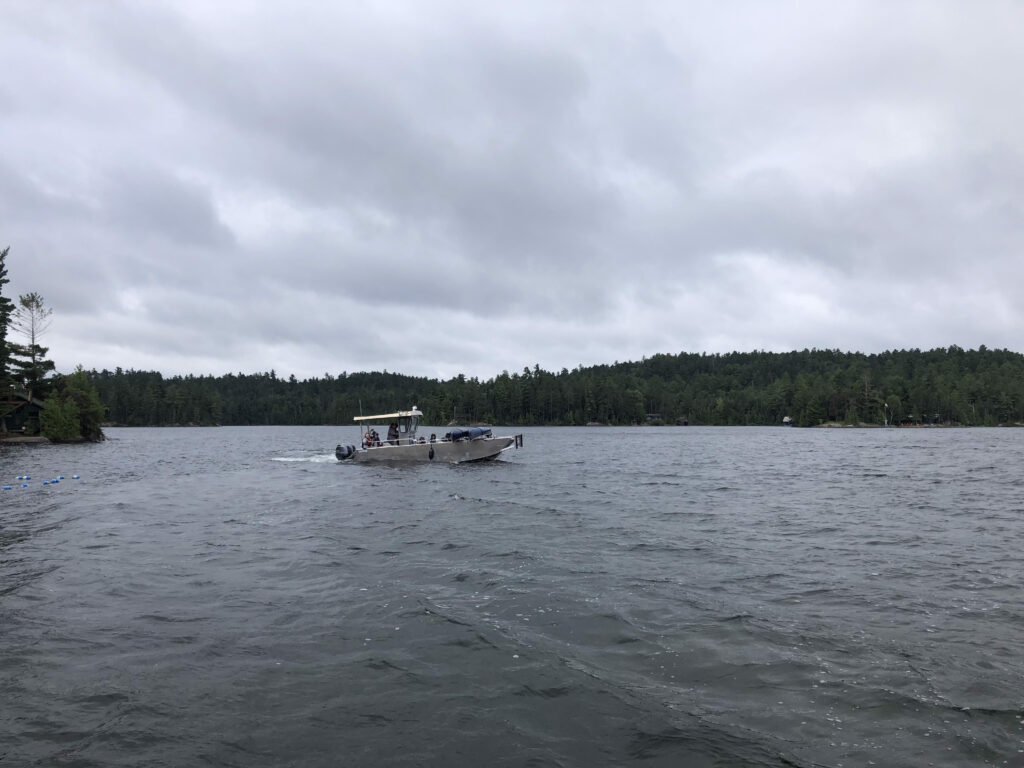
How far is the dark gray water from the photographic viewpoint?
6578 millimetres

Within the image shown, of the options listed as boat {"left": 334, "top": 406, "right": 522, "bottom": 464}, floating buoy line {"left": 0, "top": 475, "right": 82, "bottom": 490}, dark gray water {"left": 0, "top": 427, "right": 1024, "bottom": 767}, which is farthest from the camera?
boat {"left": 334, "top": 406, "right": 522, "bottom": 464}

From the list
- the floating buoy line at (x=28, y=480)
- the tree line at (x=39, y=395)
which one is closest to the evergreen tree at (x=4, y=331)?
the tree line at (x=39, y=395)

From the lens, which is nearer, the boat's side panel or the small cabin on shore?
the boat's side panel

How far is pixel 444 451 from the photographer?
146 ft

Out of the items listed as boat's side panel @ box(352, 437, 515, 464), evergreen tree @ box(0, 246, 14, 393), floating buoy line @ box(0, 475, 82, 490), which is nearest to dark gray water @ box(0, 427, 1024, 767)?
→ floating buoy line @ box(0, 475, 82, 490)

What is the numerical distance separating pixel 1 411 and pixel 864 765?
278 ft

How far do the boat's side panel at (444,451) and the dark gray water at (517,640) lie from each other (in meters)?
22.3

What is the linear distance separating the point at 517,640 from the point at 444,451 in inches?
1382

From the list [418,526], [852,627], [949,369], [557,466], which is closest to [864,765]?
[852,627]

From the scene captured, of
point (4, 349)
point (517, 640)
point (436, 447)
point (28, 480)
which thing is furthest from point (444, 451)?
point (4, 349)

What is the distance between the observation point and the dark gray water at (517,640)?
259 inches

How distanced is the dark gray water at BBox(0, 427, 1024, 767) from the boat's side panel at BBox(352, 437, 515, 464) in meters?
22.3

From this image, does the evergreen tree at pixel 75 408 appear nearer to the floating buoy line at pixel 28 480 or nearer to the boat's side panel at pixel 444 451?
the floating buoy line at pixel 28 480

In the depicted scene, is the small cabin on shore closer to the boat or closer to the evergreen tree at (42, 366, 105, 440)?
the evergreen tree at (42, 366, 105, 440)
